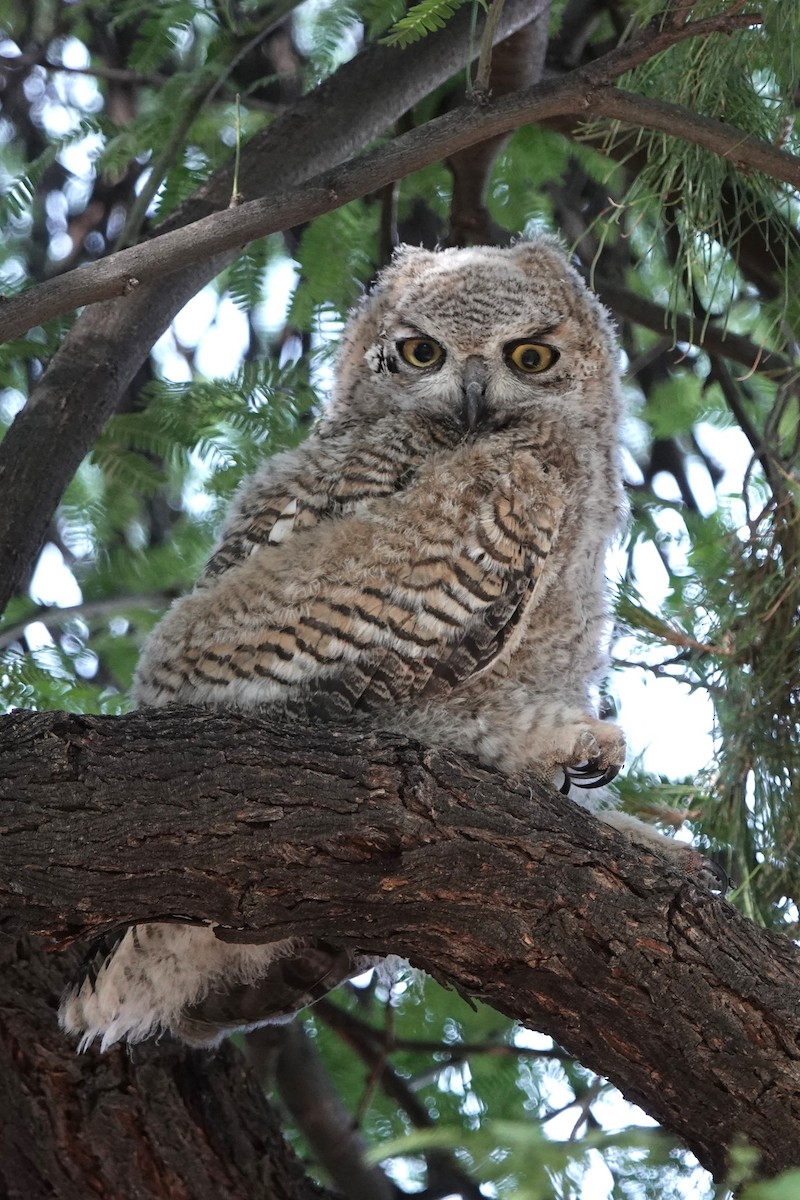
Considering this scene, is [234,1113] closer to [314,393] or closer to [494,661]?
[494,661]

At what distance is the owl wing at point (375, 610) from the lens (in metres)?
2.16

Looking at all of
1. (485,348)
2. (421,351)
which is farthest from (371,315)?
(485,348)

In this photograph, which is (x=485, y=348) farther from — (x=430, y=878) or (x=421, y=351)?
(x=430, y=878)

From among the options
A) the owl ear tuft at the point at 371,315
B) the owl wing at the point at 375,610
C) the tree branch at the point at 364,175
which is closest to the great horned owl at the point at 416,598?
the owl wing at the point at 375,610

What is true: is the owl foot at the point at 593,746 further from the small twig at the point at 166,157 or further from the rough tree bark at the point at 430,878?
the small twig at the point at 166,157

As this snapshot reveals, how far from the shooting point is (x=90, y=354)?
8.55ft

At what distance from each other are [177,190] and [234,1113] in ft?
6.54

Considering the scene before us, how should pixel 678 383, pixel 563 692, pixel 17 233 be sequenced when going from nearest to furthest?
pixel 563 692 → pixel 678 383 → pixel 17 233

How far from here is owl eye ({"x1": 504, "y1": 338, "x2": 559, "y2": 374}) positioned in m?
2.63

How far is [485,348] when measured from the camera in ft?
8.53

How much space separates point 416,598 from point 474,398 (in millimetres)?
493

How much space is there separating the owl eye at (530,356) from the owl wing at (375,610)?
0.42 meters

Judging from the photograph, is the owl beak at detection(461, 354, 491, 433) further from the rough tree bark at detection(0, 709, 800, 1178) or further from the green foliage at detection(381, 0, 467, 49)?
the rough tree bark at detection(0, 709, 800, 1178)

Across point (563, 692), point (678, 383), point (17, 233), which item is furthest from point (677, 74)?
point (17, 233)
